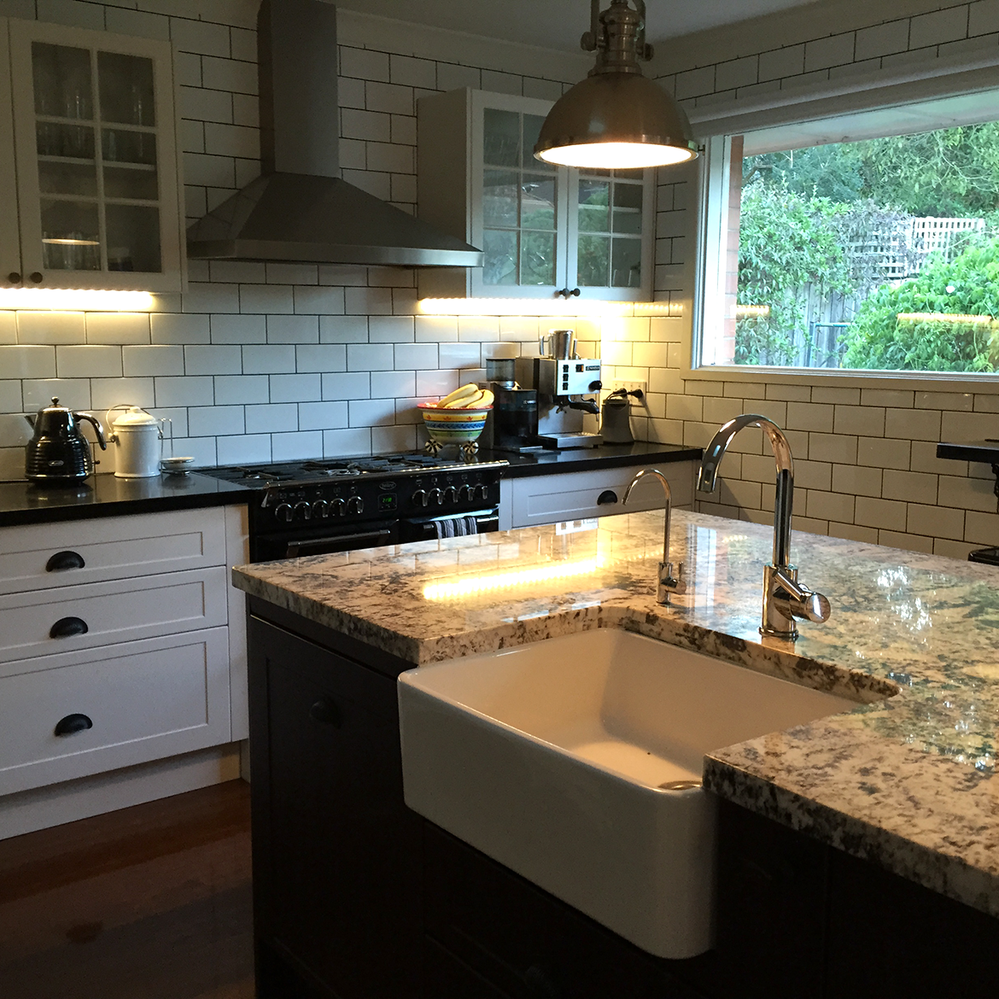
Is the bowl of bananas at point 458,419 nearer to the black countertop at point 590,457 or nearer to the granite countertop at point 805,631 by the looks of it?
the black countertop at point 590,457

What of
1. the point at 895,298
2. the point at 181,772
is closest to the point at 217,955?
the point at 181,772

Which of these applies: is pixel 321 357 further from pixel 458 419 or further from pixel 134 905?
pixel 134 905

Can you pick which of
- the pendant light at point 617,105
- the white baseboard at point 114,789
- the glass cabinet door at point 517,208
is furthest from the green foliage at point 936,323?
the white baseboard at point 114,789

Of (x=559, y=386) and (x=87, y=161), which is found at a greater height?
(x=87, y=161)

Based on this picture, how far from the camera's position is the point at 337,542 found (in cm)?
359

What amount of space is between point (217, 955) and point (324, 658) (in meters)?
1.08

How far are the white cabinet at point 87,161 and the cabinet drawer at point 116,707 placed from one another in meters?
1.20

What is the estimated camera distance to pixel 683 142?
6.68ft

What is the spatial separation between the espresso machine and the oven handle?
1.16 meters

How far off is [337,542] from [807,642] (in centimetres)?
218

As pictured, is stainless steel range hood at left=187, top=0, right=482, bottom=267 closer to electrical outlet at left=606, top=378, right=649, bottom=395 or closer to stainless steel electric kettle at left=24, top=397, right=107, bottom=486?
stainless steel electric kettle at left=24, top=397, right=107, bottom=486

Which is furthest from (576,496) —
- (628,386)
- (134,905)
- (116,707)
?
(134,905)

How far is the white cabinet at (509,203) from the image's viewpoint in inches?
166

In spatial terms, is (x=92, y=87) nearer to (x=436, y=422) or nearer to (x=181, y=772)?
(x=436, y=422)
